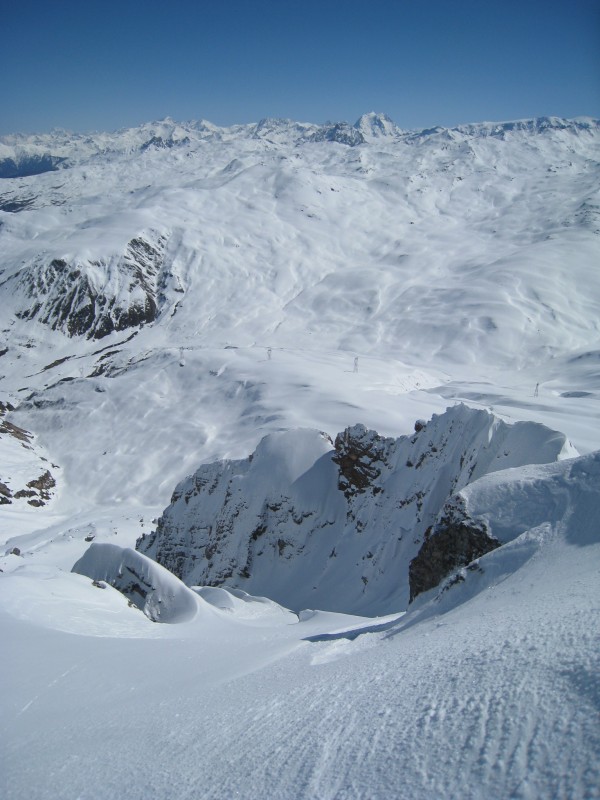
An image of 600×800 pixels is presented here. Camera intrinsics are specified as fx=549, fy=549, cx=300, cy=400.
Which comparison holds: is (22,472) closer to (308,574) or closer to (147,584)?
(308,574)

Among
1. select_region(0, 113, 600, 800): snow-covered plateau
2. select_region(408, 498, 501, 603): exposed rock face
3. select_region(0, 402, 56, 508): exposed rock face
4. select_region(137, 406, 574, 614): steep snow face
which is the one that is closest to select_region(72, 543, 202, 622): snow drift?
select_region(0, 113, 600, 800): snow-covered plateau

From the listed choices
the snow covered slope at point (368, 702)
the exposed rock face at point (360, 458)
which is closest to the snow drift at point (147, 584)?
the snow covered slope at point (368, 702)

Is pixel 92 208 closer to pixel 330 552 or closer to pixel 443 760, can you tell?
pixel 330 552

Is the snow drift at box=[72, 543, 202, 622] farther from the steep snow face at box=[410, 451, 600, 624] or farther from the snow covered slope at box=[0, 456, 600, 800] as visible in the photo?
the steep snow face at box=[410, 451, 600, 624]

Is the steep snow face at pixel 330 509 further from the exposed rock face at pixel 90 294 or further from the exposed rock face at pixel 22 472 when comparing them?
the exposed rock face at pixel 90 294

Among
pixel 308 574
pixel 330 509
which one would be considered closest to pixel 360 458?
pixel 330 509

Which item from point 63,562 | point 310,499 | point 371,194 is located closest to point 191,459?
point 63,562
